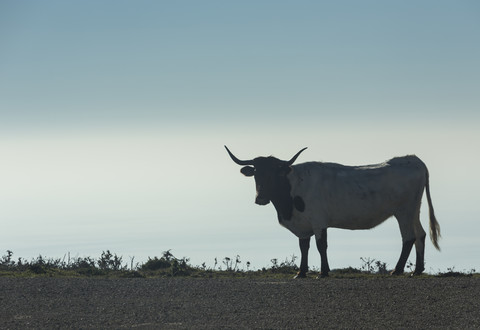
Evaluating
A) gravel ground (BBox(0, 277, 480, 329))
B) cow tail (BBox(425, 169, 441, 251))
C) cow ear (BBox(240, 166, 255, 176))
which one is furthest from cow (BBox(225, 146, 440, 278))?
gravel ground (BBox(0, 277, 480, 329))

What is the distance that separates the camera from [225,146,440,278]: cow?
20625 millimetres

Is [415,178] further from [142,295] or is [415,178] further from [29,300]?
[29,300]

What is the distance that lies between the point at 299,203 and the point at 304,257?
1312mm

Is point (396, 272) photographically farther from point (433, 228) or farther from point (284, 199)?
point (284, 199)

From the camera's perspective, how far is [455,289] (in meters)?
14.8

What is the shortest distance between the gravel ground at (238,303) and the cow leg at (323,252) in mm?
2718

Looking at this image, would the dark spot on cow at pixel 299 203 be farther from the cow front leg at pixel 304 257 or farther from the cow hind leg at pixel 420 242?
the cow hind leg at pixel 420 242

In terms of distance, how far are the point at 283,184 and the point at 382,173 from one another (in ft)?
Result: 7.58

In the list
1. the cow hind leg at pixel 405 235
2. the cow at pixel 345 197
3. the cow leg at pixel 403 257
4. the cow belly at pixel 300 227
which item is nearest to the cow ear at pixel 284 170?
the cow at pixel 345 197

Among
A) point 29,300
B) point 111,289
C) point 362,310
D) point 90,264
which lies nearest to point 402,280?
point 362,310

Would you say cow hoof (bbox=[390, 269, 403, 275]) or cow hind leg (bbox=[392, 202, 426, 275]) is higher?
cow hind leg (bbox=[392, 202, 426, 275])

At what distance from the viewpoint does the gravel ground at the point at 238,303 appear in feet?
39.0

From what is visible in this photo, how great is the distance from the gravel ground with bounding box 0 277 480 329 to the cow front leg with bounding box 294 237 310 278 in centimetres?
275

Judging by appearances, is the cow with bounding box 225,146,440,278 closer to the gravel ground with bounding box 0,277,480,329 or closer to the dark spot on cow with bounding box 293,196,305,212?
the dark spot on cow with bounding box 293,196,305,212
